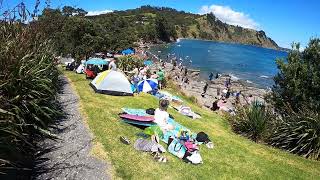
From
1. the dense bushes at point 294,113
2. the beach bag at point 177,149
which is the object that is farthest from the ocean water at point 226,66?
the beach bag at point 177,149

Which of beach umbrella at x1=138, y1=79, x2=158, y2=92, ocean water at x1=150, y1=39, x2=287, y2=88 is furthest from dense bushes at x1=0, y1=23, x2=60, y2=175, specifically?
ocean water at x1=150, y1=39, x2=287, y2=88

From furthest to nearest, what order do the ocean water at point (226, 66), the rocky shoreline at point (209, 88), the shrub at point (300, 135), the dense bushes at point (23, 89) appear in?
the ocean water at point (226, 66)
the rocky shoreline at point (209, 88)
the shrub at point (300, 135)
the dense bushes at point (23, 89)

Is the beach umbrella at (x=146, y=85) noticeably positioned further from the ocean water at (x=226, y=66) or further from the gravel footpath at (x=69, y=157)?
the ocean water at (x=226, y=66)

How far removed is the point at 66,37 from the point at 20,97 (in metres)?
34.8

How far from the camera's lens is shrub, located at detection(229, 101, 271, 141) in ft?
63.0

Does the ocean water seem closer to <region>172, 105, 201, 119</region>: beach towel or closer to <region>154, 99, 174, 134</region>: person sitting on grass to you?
<region>172, 105, 201, 119</region>: beach towel

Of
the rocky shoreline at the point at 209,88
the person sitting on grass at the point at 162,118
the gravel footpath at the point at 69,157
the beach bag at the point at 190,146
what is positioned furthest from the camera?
the rocky shoreline at the point at 209,88

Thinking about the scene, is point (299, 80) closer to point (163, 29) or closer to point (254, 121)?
point (254, 121)

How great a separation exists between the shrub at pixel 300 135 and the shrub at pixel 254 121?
0.63 metres

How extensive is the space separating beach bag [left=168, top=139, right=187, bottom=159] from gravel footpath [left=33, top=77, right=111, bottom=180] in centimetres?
272

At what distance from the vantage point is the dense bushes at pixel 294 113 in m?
17.7

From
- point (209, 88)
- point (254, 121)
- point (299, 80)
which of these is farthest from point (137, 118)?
point (209, 88)

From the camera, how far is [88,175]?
34.1 ft

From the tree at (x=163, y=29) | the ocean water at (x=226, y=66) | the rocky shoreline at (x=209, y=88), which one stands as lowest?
the ocean water at (x=226, y=66)
